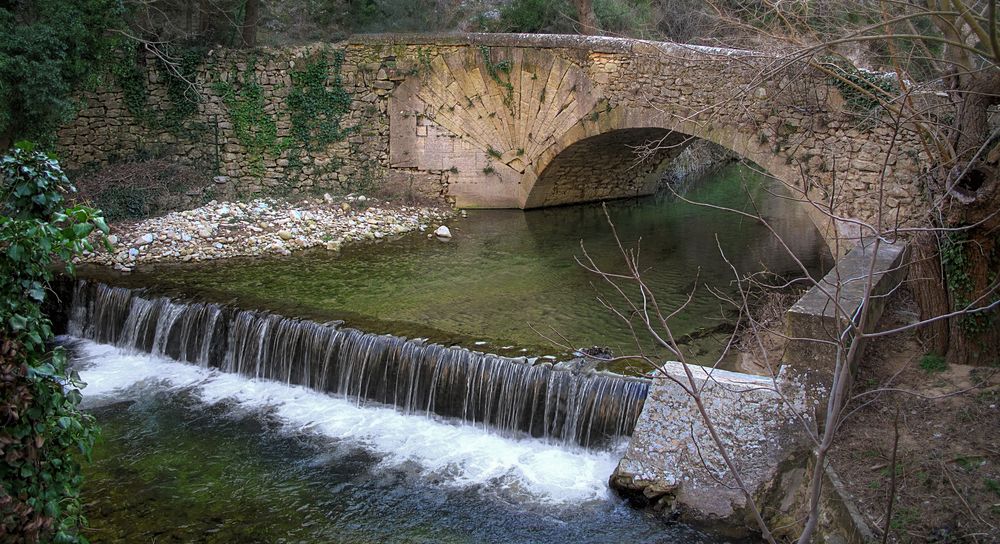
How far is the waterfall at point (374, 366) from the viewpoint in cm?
642

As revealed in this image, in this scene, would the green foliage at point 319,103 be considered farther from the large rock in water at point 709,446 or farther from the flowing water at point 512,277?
the large rock in water at point 709,446

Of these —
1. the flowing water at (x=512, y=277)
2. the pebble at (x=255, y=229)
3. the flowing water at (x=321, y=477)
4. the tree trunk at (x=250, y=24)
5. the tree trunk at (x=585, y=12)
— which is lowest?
the flowing water at (x=321, y=477)

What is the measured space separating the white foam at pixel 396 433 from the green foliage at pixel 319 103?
619 centimetres

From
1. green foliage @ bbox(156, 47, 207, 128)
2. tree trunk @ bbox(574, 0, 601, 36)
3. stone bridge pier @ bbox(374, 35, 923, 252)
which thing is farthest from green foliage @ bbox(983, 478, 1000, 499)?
green foliage @ bbox(156, 47, 207, 128)

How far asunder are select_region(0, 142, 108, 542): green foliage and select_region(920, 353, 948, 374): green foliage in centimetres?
521

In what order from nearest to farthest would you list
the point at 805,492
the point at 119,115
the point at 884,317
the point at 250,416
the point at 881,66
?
the point at 805,492, the point at 884,317, the point at 250,416, the point at 881,66, the point at 119,115

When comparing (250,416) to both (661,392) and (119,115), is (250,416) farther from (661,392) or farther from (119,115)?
(119,115)

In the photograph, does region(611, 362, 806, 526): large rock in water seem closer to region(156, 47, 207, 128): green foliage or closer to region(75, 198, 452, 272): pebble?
region(75, 198, 452, 272): pebble

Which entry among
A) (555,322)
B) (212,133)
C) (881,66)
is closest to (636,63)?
(881,66)

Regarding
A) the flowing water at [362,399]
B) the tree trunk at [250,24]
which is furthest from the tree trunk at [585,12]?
the flowing water at [362,399]

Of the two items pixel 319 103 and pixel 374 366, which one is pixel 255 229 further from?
pixel 374 366

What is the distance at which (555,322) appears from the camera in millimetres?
8453

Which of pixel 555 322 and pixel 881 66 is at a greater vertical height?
pixel 881 66

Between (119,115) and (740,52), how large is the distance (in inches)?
387
